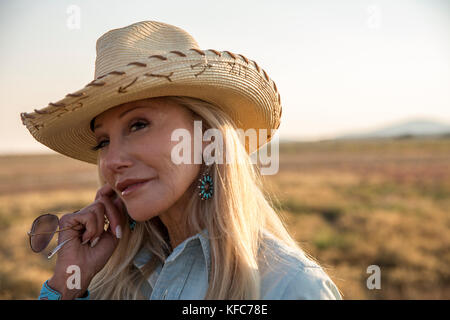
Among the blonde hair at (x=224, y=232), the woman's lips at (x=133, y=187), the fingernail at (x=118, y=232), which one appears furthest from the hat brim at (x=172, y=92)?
the fingernail at (x=118, y=232)

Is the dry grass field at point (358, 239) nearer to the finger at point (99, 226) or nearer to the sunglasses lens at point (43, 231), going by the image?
the sunglasses lens at point (43, 231)

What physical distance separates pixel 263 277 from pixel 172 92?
3.25ft

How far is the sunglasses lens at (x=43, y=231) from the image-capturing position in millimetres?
2367

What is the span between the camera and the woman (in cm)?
187

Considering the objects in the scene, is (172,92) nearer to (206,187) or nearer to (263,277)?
(206,187)

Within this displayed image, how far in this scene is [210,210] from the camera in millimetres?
2119

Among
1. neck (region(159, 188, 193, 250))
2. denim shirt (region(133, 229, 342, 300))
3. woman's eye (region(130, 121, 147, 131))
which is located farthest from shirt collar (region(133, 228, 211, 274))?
woman's eye (region(130, 121, 147, 131))

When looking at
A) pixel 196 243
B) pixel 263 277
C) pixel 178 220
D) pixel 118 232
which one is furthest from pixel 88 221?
pixel 263 277

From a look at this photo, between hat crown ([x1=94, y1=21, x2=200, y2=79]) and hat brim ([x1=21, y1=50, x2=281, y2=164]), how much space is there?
0.47 feet

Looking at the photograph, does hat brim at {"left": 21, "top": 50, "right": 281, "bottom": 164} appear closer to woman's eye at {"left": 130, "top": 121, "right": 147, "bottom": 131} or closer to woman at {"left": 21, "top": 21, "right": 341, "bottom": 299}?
woman at {"left": 21, "top": 21, "right": 341, "bottom": 299}

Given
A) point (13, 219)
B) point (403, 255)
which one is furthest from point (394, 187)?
point (13, 219)
